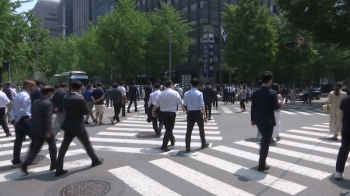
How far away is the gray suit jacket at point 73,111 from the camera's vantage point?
→ 6371mm

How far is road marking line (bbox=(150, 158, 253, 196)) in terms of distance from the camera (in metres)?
5.51

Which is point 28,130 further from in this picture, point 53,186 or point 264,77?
point 264,77

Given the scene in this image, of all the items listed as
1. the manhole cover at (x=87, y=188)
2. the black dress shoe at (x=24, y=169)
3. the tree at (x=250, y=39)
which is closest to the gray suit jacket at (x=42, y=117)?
the black dress shoe at (x=24, y=169)

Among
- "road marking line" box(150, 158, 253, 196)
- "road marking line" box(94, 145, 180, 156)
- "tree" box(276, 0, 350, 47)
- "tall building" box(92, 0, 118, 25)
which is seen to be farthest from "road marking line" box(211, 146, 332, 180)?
"tall building" box(92, 0, 118, 25)

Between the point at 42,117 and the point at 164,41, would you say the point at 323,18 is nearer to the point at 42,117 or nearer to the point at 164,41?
the point at 164,41

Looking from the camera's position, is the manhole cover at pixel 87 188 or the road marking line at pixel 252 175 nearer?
the manhole cover at pixel 87 188

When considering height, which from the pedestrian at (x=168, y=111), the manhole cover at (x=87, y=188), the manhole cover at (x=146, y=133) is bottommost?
the manhole cover at (x=87, y=188)

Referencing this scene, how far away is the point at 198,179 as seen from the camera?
613cm

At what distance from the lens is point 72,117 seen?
642 centimetres

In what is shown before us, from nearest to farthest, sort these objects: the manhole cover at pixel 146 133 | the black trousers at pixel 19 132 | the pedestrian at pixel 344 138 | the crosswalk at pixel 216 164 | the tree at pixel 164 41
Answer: the crosswalk at pixel 216 164, the pedestrian at pixel 344 138, the black trousers at pixel 19 132, the manhole cover at pixel 146 133, the tree at pixel 164 41

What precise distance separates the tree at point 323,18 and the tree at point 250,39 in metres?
10.4

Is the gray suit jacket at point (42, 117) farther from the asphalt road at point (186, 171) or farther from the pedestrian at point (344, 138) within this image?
the pedestrian at point (344, 138)

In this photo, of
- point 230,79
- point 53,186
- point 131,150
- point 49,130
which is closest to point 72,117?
point 49,130

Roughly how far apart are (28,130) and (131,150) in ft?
8.31
